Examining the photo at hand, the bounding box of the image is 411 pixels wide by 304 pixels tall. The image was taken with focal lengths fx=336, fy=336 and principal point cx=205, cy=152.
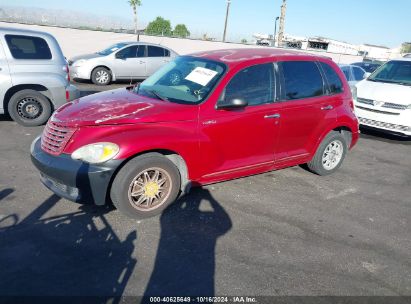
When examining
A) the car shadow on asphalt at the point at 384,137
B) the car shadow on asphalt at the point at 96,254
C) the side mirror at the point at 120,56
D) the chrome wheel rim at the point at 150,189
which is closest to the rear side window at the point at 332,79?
the car shadow on asphalt at the point at 96,254

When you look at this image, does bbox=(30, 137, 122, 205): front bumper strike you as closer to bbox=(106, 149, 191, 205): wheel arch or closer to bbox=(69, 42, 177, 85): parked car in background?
bbox=(106, 149, 191, 205): wheel arch

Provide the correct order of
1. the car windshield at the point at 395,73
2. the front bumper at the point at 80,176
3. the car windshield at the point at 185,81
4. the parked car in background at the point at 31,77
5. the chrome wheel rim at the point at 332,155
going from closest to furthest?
the front bumper at the point at 80,176
the car windshield at the point at 185,81
the chrome wheel rim at the point at 332,155
the parked car in background at the point at 31,77
the car windshield at the point at 395,73

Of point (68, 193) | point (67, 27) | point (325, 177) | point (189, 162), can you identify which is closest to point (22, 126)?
point (68, 193)

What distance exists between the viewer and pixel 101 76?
40.8 feet

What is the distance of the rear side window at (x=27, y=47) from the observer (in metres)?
6.55

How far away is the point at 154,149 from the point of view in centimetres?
361

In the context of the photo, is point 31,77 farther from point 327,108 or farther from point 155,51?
point 155,51

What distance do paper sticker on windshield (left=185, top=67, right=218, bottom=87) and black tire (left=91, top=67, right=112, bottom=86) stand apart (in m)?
9.02

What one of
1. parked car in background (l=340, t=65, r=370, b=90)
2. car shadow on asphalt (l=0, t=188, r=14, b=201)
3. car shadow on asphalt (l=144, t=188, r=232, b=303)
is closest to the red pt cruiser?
car shadow on asphalt (l=144, t=188, r=232, b=303)

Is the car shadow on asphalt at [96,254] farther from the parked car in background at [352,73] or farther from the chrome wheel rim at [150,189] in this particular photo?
the parked car in background at [352,73]

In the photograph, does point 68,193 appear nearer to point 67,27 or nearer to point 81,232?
point 81,232

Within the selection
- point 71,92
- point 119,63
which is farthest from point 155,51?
point 71,92

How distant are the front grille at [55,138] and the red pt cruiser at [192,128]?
0.01 metres

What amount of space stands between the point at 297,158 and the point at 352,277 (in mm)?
2105
